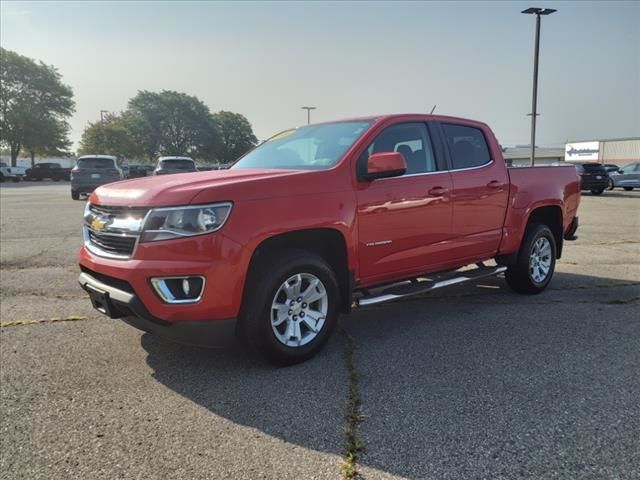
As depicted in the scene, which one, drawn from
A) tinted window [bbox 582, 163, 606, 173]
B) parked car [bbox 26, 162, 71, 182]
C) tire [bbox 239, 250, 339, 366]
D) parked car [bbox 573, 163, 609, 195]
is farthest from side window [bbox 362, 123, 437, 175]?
parked car [bbox 26, 162, 71, 182]

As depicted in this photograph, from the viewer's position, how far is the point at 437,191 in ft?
15.1

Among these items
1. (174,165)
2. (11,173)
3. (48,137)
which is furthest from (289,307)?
(48,137)

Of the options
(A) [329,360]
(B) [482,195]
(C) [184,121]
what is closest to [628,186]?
(B) [482,195]

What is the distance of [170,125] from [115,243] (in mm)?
76367

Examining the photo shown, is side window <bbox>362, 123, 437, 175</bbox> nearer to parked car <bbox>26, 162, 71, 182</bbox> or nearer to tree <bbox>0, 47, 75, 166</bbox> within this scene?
parked car <bbox>26, 162, 71, 182</bbox>

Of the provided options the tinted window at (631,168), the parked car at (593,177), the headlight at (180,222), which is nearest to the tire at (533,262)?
the headlight at (180,222)

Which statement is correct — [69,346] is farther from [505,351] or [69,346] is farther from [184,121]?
[184,121]

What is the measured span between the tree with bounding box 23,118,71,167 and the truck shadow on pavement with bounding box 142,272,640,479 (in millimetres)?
63410

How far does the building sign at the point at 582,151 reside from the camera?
60625mm

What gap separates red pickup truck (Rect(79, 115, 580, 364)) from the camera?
3.28 m

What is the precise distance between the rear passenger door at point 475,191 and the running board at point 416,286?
7.4 inches

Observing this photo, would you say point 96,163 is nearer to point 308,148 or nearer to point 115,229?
point 308,148

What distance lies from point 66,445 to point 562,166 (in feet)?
19.3

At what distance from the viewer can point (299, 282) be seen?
3723 mm
